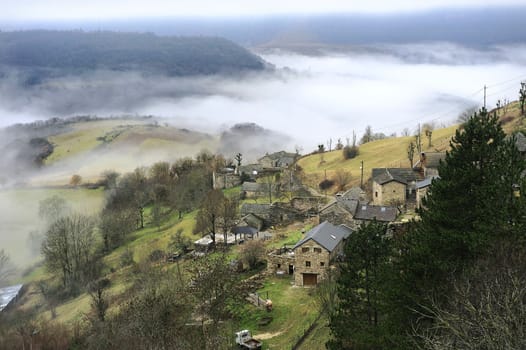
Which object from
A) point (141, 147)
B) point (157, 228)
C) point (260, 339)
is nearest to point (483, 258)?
point (260, 339)

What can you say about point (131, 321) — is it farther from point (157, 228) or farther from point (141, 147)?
point (141, 147)

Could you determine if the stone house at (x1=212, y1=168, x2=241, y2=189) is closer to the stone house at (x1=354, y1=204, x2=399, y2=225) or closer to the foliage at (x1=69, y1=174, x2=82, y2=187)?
the foliage at (x1=69, y1=174, x2=82, y2=187)

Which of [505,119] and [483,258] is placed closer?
[483,258]

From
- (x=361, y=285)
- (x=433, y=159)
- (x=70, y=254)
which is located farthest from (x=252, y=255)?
(x=433, y=159)

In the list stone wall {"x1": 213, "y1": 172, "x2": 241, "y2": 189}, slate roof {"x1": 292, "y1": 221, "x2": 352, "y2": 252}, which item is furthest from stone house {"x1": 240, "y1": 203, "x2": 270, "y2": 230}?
stone wall {"x1": 213, "y1": 172, "x2": 241, "y2": 189}

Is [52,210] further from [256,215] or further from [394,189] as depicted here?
[394,189]
